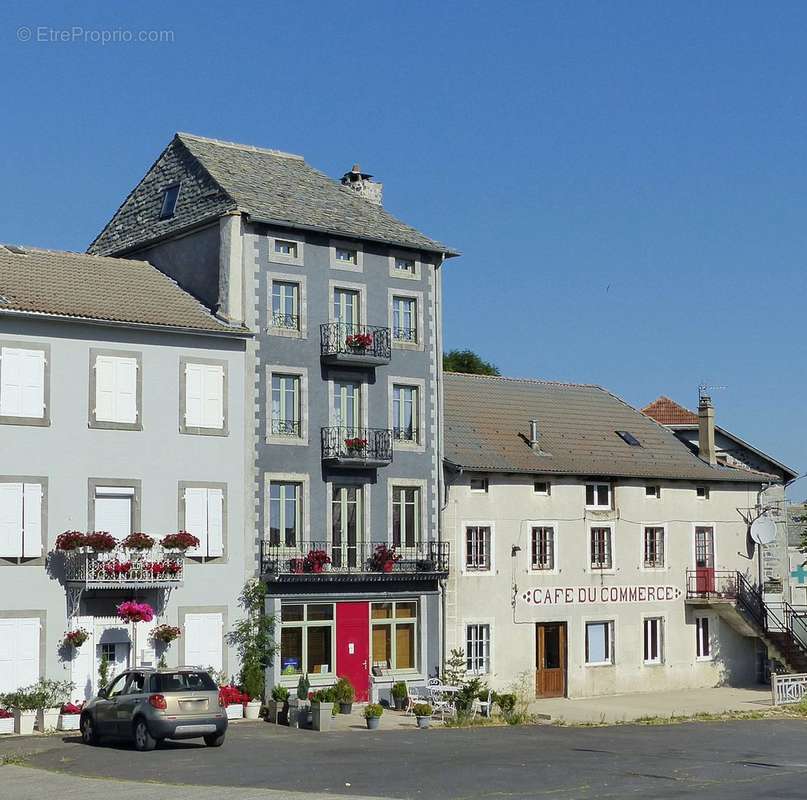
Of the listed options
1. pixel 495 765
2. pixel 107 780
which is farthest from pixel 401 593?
pixel 107 780

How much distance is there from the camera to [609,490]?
4584 cm

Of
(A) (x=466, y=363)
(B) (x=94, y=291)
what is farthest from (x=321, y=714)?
(A) (x=466, y=363)

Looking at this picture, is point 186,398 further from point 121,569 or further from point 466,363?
point 466,363

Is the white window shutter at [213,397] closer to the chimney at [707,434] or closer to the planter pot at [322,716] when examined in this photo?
the planter pot at [322,716]

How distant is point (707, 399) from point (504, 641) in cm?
1370

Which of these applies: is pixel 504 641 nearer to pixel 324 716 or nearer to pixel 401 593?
pixel 401 593

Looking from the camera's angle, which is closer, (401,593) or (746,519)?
(401,593)

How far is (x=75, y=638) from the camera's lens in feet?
110

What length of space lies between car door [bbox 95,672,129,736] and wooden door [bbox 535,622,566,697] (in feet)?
54.9

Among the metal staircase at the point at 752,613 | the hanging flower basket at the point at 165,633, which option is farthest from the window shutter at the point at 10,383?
the metal staircase at the point at 752,613

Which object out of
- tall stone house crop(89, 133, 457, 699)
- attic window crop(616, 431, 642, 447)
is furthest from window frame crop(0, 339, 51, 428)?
attic window crop(616, 431, 642, 447)

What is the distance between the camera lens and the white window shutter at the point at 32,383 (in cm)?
3394

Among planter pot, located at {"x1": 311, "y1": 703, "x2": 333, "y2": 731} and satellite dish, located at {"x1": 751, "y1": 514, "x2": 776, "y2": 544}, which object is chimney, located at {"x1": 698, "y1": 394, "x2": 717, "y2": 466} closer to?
satellite dish, located at {"x1": 751, "y1": 514, "x2": 776, "y2": 544}

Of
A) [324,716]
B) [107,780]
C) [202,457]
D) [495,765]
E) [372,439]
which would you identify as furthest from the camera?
[372,439]
